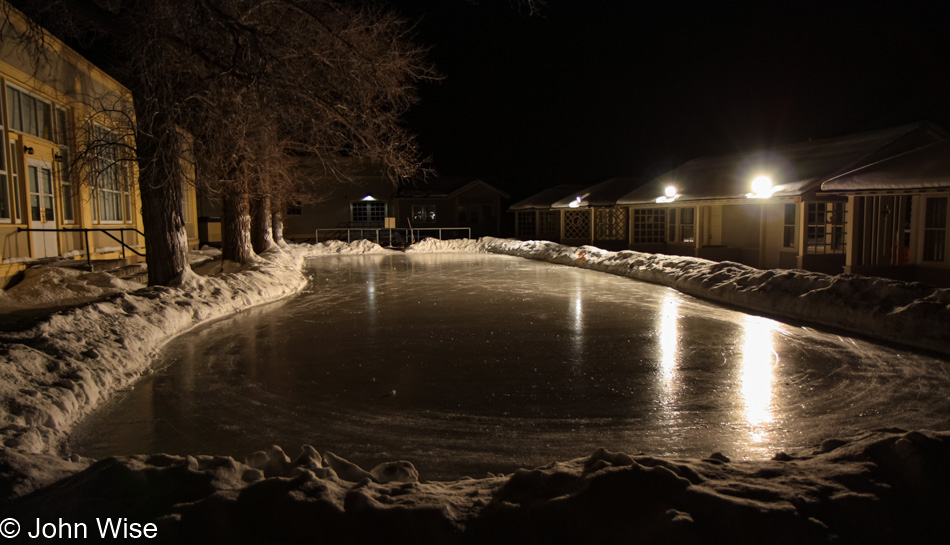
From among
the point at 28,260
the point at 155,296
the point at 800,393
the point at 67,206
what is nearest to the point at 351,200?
the point at 67,206

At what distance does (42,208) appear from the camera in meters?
12.6

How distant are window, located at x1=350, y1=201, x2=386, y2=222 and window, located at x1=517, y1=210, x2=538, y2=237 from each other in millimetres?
9114

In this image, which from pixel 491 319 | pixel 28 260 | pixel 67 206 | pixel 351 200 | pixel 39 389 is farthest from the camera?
pixel 351 200

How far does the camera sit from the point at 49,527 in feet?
9.07

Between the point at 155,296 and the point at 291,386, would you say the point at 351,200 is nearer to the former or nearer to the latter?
the point at 155,296

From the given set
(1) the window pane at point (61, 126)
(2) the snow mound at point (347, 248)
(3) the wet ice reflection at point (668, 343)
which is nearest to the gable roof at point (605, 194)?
(2) the snow mound at point (347, 248)

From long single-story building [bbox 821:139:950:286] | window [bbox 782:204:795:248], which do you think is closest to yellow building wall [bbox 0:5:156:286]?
long single-story building [bbox 821:139:950:286]

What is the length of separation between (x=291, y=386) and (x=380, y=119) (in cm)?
613

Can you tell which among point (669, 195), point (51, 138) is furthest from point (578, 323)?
point (669, 195)

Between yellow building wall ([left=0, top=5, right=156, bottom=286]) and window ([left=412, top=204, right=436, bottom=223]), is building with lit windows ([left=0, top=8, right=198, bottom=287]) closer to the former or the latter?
yellow building wall ([left=0, top=5, right=156, bottom=286])

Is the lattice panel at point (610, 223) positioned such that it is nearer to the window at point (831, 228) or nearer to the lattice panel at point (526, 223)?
the lattice panel at point (526, 223)

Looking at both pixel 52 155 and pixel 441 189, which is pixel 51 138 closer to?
pixel 52 155

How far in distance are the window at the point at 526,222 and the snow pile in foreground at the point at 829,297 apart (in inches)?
897

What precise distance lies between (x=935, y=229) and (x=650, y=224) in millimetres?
15769
